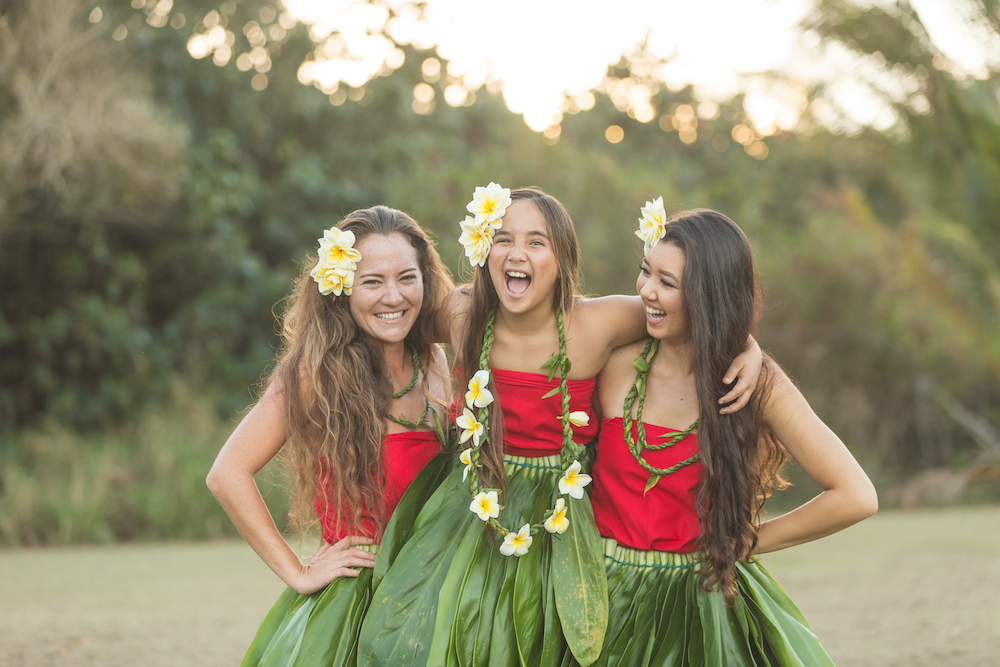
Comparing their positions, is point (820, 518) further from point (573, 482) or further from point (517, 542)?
point (517, 542)

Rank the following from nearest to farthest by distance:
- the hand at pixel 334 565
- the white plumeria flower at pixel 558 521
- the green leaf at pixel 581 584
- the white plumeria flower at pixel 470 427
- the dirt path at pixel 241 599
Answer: the green leaf at pixel 581 584 → the white plumeria flower at pixel 558 521 → the white plumeria flower at pixel 470 427 → the hand at pixel 334 565 → the dirt path at pixel 241 599

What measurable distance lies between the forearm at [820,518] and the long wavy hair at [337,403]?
39.9 inches

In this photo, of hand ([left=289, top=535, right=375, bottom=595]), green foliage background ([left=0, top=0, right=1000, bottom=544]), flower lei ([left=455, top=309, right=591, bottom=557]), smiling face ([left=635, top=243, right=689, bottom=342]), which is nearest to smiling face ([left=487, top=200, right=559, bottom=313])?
flower lei ([left=455, top=309, right=591, bottom=557])

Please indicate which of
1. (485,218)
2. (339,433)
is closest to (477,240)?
(485,218)

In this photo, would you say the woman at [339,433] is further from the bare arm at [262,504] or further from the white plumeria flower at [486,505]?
the white plumeria flower at [486,505]

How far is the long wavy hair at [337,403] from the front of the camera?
2.40 m

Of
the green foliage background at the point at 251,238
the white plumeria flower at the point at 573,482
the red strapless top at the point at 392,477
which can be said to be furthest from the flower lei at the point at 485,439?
the green foliage background at the point at 251,238

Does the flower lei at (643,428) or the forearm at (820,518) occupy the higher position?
the flower lei at (643,428)

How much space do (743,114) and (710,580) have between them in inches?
568

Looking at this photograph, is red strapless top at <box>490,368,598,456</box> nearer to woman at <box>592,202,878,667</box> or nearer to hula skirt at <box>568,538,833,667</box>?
woman at <box>592,202,878,667</box>

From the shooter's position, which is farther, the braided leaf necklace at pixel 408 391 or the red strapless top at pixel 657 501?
the braided leaf necklace at pixel 408 391

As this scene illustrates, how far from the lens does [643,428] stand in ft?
7.31

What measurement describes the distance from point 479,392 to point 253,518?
2.39 feet

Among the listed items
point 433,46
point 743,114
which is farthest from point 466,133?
point 743,114
